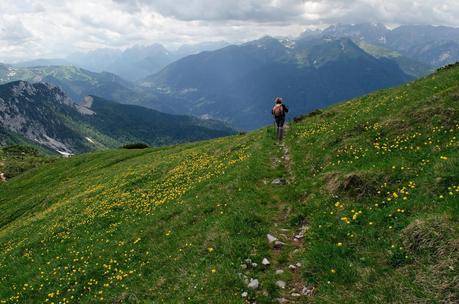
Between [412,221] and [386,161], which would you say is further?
[386,161]

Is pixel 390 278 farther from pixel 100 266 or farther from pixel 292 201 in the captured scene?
pixel 100 266

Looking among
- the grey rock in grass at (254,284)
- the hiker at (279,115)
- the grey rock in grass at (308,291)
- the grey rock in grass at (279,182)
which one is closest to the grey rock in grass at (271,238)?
the grey rock in grass at (254,284)

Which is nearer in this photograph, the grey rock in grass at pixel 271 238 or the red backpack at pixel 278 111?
the grey rock in grass at pixel 271 238

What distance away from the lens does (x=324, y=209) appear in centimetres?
1688

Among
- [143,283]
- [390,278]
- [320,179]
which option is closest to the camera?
[390,278]

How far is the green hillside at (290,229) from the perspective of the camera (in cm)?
1166

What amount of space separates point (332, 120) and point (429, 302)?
25.9 meters

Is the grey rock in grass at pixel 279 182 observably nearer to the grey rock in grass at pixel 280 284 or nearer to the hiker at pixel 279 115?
the grey rock in grass at pixel 280 284

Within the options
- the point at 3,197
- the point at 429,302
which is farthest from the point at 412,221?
the point at 3,197

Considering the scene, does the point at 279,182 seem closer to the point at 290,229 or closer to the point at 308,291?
the point at 290,229

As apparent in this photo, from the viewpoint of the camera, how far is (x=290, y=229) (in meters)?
16.8

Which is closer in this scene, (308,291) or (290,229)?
(308,291)

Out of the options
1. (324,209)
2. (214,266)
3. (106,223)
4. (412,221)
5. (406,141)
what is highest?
(406,141)

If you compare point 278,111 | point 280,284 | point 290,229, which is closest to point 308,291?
point 280,284
